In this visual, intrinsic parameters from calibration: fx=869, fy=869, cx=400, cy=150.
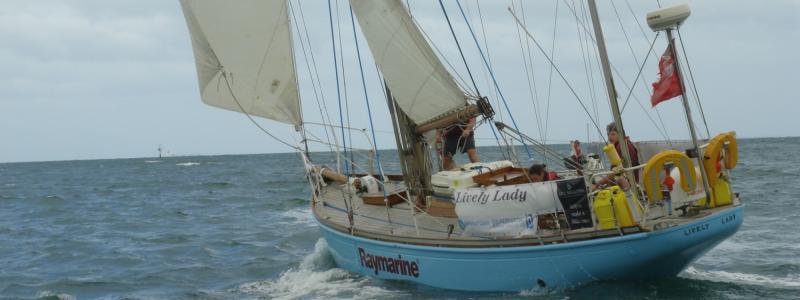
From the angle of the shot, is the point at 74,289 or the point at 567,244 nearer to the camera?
the point at 567,244

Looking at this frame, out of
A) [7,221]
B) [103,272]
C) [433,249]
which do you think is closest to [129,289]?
[103,272]

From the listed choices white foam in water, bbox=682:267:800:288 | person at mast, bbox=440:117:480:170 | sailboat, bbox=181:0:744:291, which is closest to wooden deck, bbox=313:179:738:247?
sailboat, bbox=181:0:744:291

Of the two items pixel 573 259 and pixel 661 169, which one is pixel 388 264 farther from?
pixel 661 169

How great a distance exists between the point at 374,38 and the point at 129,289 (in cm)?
634

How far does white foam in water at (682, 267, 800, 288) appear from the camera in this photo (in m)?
12.3

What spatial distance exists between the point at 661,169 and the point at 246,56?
7710mm

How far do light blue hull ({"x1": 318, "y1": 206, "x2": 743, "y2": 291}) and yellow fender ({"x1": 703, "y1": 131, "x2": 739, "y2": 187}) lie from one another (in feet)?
1.73

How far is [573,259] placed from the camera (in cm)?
1071

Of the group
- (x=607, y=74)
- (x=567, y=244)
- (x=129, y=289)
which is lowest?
(x=129, y=289)

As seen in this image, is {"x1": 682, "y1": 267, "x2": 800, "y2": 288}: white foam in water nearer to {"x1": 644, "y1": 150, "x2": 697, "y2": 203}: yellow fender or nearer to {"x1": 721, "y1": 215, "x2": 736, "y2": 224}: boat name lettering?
{"x1": 721, "y1": 215, "x2": 736, "y2": 224}: boat name lettering

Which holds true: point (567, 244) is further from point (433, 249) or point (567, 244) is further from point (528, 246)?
point (433, 249)

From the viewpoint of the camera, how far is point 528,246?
10.8 meters

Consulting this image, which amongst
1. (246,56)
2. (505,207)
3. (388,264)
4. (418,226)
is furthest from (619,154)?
(246,56)

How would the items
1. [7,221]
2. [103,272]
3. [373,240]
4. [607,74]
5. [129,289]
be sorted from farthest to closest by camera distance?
[7,221], [103,272], [129,289], [373,240], [607,74]
